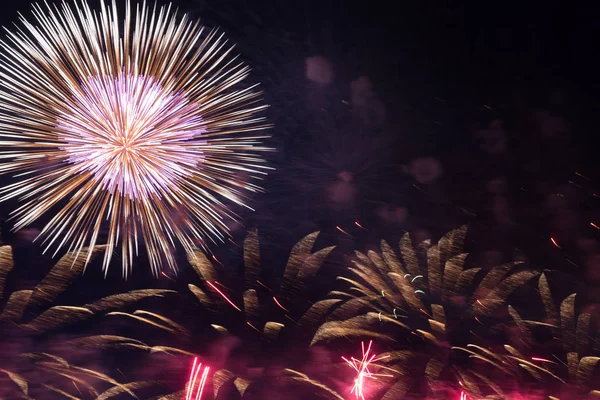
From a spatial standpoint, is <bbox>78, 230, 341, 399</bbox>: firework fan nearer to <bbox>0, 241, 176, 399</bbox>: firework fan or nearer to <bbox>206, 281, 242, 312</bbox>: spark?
<bbox>206, 281, 242, 312</bbox>: spark

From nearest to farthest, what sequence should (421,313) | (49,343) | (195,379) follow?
1. (49,343)
2. (195,379)
3. (421,313)

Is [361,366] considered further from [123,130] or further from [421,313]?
[123,130]

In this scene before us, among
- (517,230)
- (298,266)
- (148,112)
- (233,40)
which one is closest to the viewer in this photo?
(148,112)

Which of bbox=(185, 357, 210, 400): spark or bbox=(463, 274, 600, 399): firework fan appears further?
bbox=(463, 274, 600, 399): firework fan

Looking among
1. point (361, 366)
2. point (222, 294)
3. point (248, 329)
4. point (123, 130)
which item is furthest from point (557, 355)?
point (123, 130)

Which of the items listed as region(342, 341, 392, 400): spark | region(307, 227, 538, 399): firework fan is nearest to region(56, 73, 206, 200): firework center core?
region(307, 227, 538, 399): firework fan

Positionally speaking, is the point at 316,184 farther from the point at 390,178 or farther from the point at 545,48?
the point at 545,48

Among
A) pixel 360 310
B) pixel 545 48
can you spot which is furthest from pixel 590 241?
pixel 360 310
